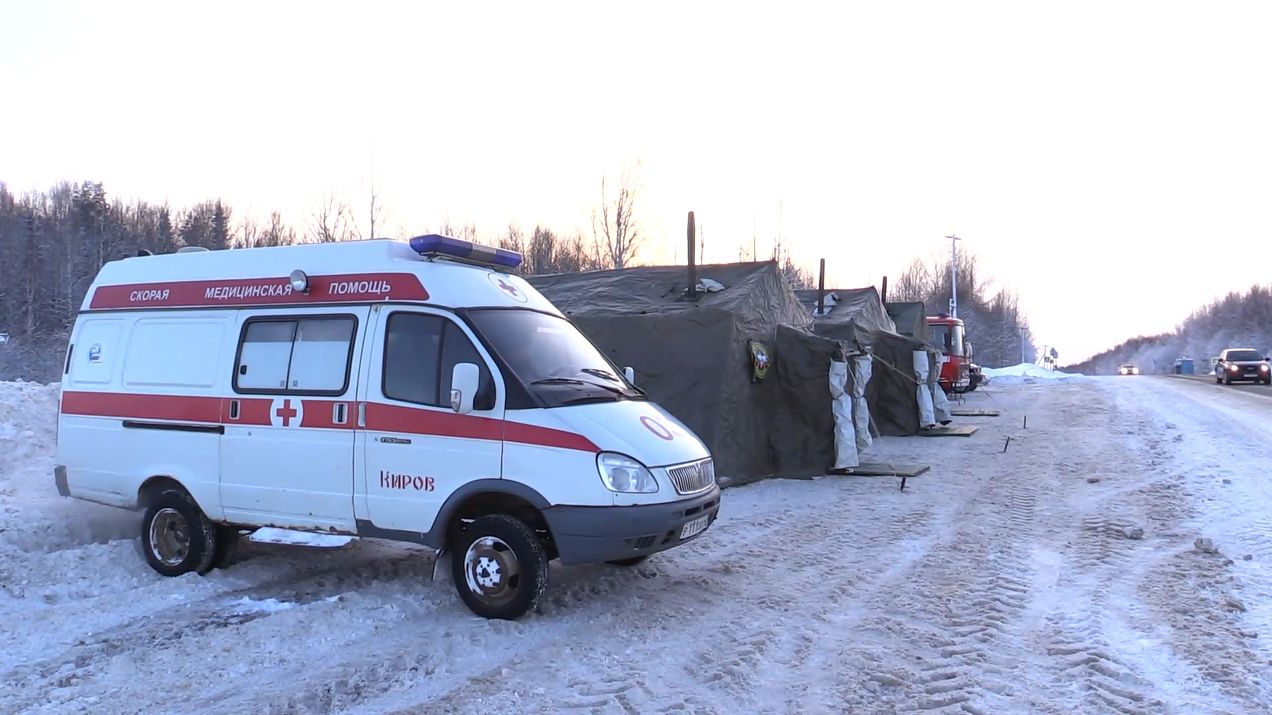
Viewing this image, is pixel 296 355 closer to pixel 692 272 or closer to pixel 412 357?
pixel 412 357

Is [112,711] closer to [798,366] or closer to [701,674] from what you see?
[701,674]

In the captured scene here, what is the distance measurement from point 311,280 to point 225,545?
2319mm

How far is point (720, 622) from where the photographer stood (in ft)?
18.6

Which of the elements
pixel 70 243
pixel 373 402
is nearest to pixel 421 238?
pixel 373 402

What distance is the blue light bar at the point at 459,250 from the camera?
20.7 ft

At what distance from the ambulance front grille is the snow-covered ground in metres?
0.87

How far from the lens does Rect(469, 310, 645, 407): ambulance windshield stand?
584cm

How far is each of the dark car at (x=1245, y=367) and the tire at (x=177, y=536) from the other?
135 ft

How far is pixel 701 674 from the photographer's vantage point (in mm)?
4758

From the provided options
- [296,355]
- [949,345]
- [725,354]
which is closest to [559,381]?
[296,355]

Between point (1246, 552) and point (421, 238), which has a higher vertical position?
point (421, 238)

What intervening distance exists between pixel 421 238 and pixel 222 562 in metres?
A: 3.17

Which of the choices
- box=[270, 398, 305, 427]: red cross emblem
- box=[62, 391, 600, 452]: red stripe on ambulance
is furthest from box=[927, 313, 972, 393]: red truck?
box=[270, 398, 305, 427]: red cross emblem

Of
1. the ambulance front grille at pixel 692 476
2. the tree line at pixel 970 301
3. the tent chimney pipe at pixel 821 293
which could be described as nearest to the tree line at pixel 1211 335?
the tree line at pixel 970 301
